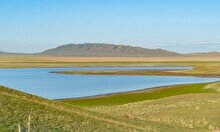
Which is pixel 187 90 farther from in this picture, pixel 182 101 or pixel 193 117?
pixel 193 117

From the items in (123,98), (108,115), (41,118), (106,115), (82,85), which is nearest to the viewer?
(41,118)

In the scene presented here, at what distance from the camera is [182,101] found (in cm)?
4384

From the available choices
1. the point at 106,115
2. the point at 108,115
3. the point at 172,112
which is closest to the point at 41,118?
the point at 106,115

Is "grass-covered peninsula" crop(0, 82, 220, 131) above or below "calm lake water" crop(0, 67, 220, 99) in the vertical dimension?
above

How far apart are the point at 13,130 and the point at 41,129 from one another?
5.86ft

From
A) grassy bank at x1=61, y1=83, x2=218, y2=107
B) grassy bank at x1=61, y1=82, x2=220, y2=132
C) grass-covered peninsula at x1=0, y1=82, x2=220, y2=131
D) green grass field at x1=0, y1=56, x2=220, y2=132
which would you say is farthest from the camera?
grassy bank at x1=61, y1=83, x2=218, y2=107

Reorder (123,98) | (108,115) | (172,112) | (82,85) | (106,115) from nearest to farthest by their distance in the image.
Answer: (106,115) → (108,115) → (172,112) → (123,98) → (82,85)

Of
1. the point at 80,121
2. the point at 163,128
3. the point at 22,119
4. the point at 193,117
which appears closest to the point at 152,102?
the point at 193,117

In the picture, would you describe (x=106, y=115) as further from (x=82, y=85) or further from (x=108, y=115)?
(x=82, y=85)

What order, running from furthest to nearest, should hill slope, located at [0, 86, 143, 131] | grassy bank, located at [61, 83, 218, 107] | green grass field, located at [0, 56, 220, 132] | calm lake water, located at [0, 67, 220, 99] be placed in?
calm lake water, located at [0, 67, 220, 99], grassy bank, located at [61, 83, 218, 107], green grass field, located at [0, 56, 220, 132], hill slope, located at [0, 86, 143, 131]

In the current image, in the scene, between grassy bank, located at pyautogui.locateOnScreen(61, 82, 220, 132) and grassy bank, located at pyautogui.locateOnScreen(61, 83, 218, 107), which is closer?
grassy bank, located at pyautogui.locateOnScreen(61, 82, 220, 132)

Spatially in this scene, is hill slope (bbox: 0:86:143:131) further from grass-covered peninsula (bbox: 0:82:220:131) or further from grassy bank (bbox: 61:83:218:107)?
grassy bank (bbox: 61:83:218:107)

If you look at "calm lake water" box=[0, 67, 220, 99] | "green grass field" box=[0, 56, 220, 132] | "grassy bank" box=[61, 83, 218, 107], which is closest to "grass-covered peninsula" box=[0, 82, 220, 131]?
"green grass field" box=[0, 56, 220, 132]

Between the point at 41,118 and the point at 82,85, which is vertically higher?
the point at 41,118
